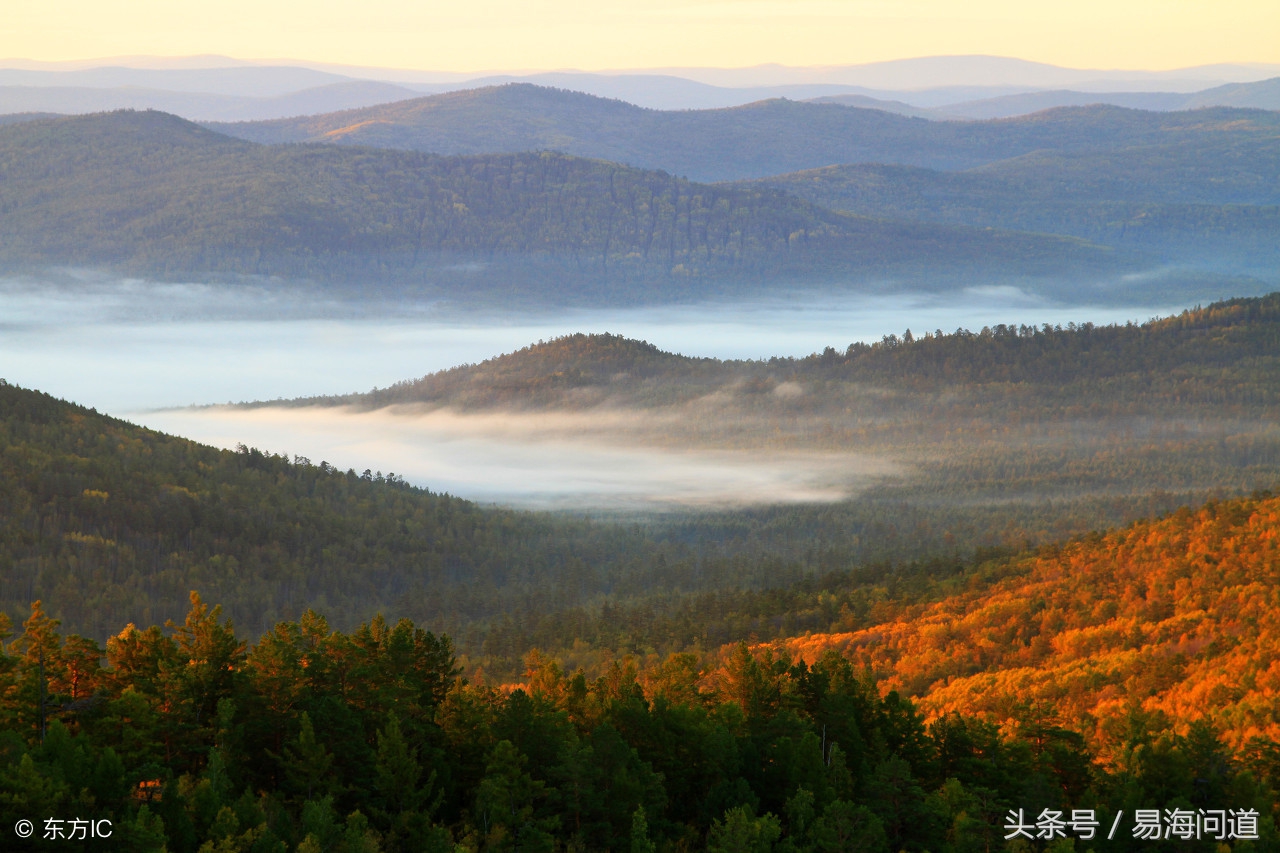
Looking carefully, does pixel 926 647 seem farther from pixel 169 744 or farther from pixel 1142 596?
pixel 169 744

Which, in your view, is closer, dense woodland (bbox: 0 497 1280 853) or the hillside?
dense woodland (bbox: 0 497 1280 853)

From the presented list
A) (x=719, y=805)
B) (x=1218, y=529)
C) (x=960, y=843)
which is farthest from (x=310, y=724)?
(x=1218, y=529)

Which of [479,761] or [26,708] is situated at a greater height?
[26,708]

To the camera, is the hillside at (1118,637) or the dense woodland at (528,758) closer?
the dense woodland at (528,758)

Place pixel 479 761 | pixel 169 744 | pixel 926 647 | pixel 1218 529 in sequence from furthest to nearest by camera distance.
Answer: pixel 1218 529 → pixel 926 647 → pixel 479 761 → pixel 169 744

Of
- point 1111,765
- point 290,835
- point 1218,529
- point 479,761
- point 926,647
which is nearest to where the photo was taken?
point 290,835

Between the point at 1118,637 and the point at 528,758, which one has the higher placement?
the point at 528,758

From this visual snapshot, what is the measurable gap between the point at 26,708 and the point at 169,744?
6754 millimetres

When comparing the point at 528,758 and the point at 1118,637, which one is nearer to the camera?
the point at 528,758

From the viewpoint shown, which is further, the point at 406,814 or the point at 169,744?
the point at 169,744

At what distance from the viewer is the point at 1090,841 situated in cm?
6650

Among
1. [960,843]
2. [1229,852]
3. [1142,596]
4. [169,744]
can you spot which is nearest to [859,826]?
[960,843]

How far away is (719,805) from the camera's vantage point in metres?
67.8

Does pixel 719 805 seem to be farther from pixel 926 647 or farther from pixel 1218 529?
pixel 1218 529
